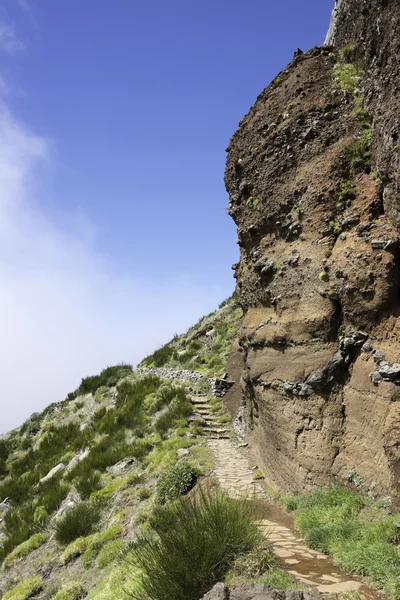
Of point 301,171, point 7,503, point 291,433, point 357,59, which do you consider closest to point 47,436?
point 7,503

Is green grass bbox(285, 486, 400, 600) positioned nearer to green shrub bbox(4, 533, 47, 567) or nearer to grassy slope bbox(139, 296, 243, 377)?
green shrub bbox(4, 533, 47, 567)

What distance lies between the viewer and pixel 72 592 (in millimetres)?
8312

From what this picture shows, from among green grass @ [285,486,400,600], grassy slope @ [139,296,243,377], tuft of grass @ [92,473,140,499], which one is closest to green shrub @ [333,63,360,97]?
green grass @ [285,486,400,600]

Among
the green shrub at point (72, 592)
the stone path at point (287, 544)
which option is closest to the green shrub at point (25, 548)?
the green shrub at point (72, 592)

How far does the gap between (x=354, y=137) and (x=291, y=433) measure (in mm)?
6613

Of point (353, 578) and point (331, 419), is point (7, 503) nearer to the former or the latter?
point (331, 419)

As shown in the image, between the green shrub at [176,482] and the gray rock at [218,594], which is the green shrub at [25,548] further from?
the gray rock at [218,594]

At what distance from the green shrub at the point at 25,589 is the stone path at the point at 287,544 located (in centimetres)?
500

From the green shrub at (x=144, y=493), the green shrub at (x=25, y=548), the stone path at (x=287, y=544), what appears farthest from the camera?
the green shrub at (x=25, y=548)

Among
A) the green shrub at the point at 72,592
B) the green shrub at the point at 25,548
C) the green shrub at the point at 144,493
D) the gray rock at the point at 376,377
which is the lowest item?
the green shrub at the point at 72,592

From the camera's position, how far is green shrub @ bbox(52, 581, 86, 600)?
8.21m

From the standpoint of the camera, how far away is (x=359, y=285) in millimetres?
7543

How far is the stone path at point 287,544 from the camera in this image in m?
4.57

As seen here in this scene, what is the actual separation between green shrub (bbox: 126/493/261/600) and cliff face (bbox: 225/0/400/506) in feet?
9.00
